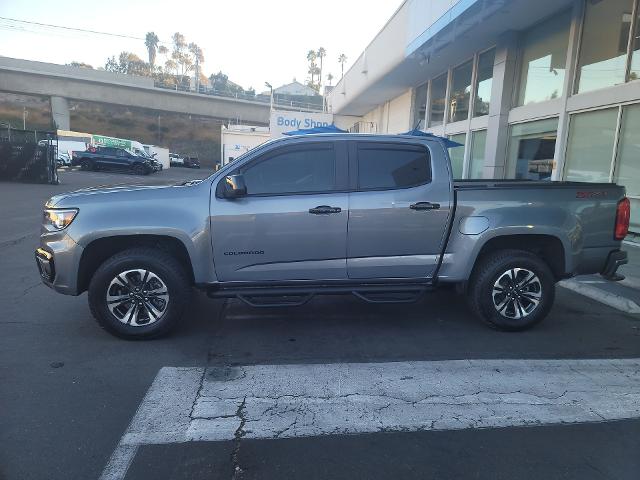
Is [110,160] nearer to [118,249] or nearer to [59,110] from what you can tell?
[59,110]

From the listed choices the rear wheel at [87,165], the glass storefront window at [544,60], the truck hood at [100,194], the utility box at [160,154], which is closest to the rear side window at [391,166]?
the truck hood at [100,194]

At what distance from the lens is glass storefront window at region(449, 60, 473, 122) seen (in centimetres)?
1581

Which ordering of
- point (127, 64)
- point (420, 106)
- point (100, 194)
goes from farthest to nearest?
point (127, 64), point (420, 106), point (100, 194)

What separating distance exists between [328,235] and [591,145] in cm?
819

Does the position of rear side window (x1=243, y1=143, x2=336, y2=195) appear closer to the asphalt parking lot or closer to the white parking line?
the asphalt parking lot

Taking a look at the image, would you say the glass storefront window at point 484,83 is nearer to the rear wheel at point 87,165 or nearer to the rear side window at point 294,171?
the rear side window at point 294,171

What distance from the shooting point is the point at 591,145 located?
1021 cm

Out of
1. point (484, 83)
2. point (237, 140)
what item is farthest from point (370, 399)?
point (237, 140)

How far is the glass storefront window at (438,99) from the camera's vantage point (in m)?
18.0

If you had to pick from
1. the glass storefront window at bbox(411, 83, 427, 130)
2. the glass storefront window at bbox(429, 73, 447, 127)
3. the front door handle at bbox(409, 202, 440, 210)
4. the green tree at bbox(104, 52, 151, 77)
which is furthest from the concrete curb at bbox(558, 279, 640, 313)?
the green tree at bbox(104, 52, 151, 77)

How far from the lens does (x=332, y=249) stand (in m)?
4.71

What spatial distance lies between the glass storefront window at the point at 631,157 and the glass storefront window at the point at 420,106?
10.9 metres

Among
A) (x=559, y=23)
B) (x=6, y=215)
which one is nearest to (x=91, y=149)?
(x=6, y=215)

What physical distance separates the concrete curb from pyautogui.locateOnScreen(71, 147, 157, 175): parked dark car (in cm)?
3692
